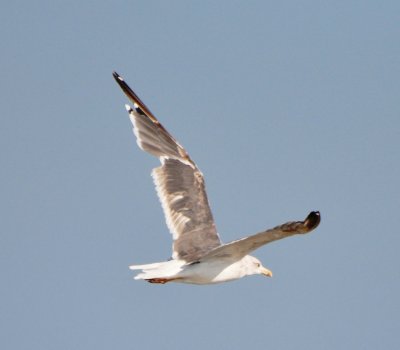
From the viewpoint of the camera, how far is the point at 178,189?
49.1 feet

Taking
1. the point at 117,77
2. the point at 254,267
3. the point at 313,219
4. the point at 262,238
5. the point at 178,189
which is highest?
the point at 117,77

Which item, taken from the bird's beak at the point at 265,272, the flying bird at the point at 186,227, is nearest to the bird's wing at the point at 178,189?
the flying bird at the point at 186,227

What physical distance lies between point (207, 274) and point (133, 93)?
3528 mm

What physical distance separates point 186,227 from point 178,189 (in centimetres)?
63

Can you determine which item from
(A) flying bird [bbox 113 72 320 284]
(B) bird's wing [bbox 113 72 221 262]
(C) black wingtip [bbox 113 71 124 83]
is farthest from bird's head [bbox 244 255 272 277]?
(C) black wingtip [bbox 113 71 124 83]

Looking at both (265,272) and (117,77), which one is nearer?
(265,272)

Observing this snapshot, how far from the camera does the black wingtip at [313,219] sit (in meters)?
11.7

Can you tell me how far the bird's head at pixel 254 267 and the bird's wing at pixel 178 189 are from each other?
1.60 ft

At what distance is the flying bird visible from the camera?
13.6 m

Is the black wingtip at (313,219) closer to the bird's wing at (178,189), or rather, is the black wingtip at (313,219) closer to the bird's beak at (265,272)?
the bird's wing at (178,189)

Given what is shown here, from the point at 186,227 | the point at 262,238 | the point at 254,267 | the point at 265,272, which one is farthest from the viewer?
the point at 265,272

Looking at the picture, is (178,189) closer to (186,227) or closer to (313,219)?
(186,227)

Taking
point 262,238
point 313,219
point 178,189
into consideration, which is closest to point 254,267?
point 178,189

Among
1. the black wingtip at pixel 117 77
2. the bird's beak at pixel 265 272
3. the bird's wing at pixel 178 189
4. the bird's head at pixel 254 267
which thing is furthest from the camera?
the black wingtip at pixel 117 77
